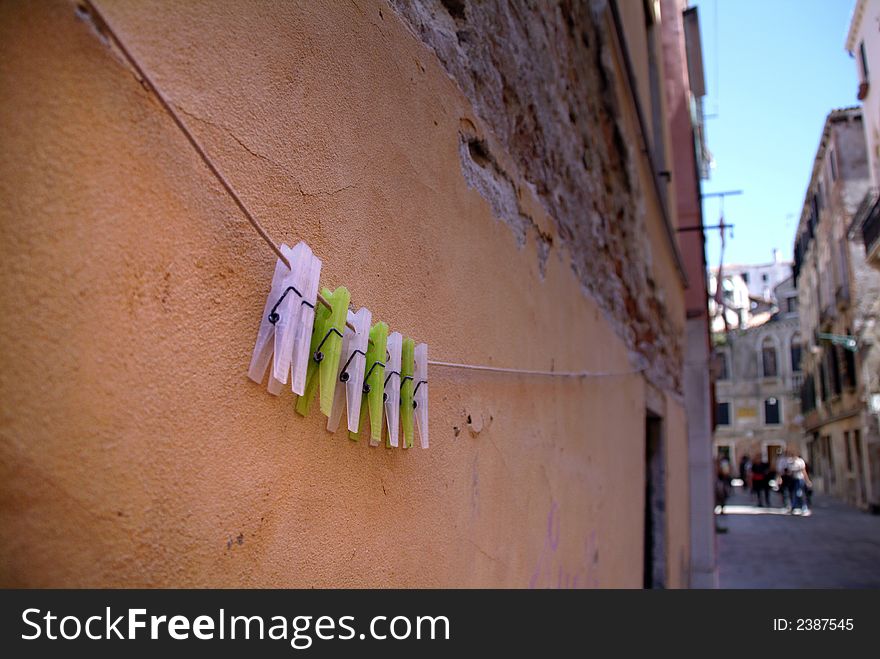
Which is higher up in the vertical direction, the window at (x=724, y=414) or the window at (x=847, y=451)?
the window at (x=724, y=414)

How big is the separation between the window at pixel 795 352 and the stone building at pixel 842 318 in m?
6.83

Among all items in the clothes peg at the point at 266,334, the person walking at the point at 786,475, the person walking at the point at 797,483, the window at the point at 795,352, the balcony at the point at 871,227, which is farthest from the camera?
the window at the point at 795,352

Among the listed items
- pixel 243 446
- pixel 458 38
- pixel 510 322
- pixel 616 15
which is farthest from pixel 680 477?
pixel 243 446

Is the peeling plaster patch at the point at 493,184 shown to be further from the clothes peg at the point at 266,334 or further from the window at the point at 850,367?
the window at the point at 850,367

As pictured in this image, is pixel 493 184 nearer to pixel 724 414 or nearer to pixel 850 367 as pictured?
pixel 850 367

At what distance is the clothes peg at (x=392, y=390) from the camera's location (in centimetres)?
125

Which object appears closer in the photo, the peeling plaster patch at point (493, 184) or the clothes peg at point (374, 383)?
the clothes peg at point (374, 383)

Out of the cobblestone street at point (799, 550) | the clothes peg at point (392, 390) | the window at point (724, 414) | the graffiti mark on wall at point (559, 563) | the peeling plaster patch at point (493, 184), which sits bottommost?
the cobblestone street at point (799, 550)

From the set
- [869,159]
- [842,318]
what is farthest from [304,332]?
[842,318]

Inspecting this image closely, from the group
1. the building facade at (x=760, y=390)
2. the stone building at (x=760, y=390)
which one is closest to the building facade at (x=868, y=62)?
the stone building at (x=760, y=390)

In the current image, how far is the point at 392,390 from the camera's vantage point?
4.10 ft

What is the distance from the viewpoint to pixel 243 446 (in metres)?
0.93
